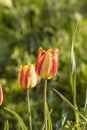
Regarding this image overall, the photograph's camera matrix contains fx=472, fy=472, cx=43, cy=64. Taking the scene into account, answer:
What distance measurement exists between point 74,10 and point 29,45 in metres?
0.57

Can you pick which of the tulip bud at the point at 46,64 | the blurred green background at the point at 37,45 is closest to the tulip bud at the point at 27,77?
the tulip bud at the point at 46,64

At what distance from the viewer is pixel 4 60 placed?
11.1 feet

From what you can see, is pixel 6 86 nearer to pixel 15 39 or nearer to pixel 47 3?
pixel 15 39

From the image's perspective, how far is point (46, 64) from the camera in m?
1.76

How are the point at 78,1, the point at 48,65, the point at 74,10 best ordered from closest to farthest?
1. the point at 48,65
2. the point at 74,10
3. the point at 78,1

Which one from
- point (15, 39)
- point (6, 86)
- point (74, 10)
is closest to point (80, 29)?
point (74, 10)

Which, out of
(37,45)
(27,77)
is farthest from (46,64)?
(37,45)

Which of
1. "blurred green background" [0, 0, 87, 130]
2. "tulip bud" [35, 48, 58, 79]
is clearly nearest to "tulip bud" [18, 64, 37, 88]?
"tulip bud" [35, 48, 58, 79]

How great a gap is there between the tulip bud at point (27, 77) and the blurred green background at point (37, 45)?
2.18ft

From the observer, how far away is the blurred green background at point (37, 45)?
2.73 meters

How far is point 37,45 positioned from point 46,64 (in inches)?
63.3

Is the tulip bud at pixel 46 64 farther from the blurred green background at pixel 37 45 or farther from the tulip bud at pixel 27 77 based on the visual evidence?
the blurred green background at pixel 37 45

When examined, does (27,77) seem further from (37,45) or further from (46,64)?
(37,45)

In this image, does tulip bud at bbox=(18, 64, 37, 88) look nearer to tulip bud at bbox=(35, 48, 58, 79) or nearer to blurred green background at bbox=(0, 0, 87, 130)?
tulip bud at bbox=(35, 48, 58, 79)
